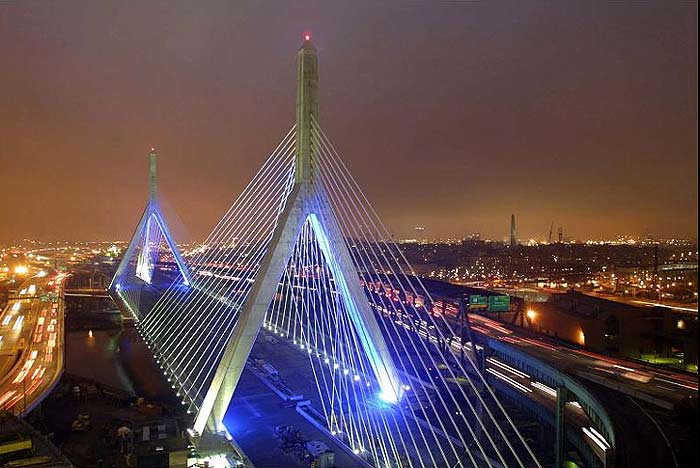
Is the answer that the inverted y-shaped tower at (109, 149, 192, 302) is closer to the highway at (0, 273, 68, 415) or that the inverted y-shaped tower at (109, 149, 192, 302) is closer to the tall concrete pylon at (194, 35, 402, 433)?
the highway at (0, 273, 68, 415)

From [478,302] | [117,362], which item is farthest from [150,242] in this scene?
[478,302]

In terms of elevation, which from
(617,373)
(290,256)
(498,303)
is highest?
(290,256)

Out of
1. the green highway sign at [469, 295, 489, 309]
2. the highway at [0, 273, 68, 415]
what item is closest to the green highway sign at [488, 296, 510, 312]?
the green highway sign at [469, 295, 489, 309]

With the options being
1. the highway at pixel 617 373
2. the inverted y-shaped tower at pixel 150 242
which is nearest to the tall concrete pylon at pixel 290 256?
the highway at pixel 617 373

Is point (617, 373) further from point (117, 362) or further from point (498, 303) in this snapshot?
point (117, 362)

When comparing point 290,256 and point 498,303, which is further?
point 498,303

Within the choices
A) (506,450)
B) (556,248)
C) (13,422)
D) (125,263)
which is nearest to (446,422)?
(506,450)
